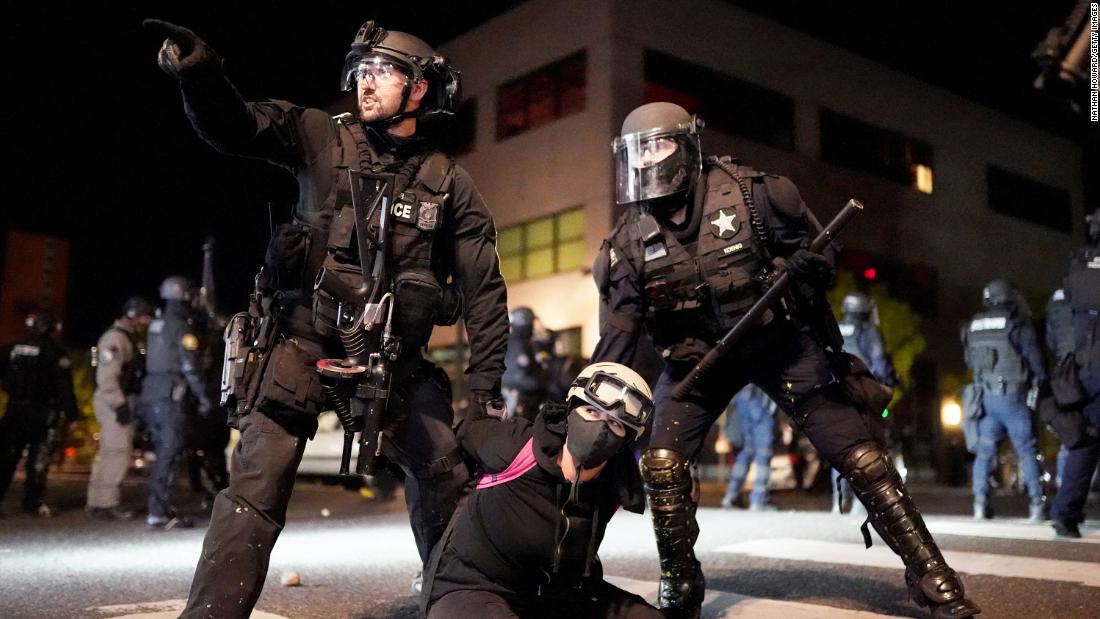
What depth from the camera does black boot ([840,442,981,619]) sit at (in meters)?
3.37

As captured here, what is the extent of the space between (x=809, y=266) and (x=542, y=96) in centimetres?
2184

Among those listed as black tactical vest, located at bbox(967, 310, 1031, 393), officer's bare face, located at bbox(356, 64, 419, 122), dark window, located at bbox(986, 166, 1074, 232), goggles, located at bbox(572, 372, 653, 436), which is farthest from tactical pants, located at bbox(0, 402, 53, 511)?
dark window, located at bbox(986, 166, 1074, 232)

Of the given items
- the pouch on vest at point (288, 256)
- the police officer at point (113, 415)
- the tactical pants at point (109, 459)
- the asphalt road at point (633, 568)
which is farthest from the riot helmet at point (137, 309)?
the pouch on vest at point (288, 256)

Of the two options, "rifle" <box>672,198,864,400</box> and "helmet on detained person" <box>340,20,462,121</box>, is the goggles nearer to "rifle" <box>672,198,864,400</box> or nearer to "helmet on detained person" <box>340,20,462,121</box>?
"rifle" <box>672,198,864,400</box>

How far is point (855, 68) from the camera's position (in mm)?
28625

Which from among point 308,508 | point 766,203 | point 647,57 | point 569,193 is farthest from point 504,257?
point 766,203

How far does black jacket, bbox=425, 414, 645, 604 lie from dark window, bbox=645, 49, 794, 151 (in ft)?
67.6

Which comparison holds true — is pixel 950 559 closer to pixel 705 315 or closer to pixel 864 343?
pixel 705 315

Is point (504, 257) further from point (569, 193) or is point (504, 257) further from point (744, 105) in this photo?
point (744, 105)

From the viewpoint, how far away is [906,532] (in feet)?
11.6

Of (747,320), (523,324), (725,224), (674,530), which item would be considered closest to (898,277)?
(523,324)

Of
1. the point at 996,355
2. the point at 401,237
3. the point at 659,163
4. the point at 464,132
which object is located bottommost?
the point at 401,237

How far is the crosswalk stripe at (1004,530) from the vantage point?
22.2 feet

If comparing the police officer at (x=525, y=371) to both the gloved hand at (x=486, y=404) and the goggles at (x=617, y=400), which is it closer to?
the gloved hand at (x=486, y=404)
